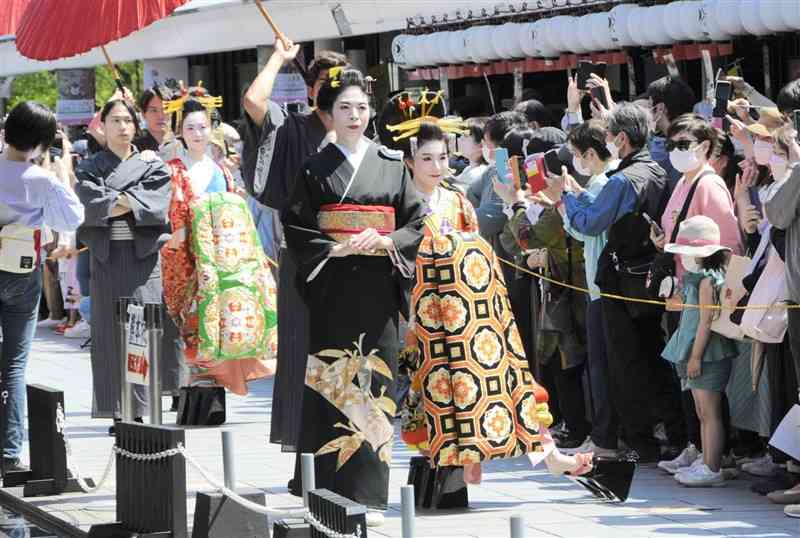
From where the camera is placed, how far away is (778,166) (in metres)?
7.62

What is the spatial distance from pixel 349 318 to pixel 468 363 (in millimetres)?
581

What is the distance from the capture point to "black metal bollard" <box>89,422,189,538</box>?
7031mm

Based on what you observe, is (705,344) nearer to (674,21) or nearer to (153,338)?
(153,338)

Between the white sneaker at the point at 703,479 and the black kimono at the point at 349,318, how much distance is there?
170 centimetres

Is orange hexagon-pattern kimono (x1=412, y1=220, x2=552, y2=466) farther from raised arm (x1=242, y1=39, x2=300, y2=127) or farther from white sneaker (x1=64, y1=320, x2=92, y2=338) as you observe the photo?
white sneaker (x1=64, y1=320, x2=92, y2=338)

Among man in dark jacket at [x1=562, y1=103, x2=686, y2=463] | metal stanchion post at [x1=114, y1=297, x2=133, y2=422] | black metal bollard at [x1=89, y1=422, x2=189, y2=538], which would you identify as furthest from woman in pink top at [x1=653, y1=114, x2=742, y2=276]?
black metal bollard at [x1=89, y1=422, x2=189, y2=538]

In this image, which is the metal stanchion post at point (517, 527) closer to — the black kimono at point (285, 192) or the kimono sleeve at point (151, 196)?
the black kimono at point (285, 192)

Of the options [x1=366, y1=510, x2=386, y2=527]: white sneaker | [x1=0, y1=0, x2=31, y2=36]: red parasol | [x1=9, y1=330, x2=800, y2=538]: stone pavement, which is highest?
[x1=0, y1=0, x2=31, y2=36]: red parasol

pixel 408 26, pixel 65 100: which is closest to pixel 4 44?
pixel 65 100

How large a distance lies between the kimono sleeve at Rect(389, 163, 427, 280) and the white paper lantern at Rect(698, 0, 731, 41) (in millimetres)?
3956

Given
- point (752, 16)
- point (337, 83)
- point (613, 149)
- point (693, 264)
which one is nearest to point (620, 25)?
point (752, 16)

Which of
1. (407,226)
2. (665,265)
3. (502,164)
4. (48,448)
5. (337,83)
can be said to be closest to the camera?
(407,226)

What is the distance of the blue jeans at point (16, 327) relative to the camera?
8.91m

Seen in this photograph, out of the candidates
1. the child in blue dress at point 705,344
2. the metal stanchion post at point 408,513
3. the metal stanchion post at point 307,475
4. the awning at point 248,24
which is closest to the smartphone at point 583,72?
the child in blue dress at point 705,344
